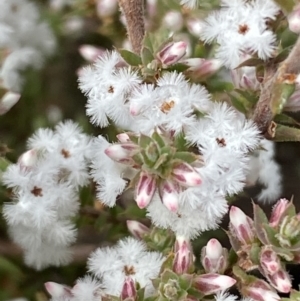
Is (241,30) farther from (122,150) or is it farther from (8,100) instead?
(8,100)

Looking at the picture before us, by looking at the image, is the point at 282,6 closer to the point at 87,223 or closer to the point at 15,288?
the point at 87,223

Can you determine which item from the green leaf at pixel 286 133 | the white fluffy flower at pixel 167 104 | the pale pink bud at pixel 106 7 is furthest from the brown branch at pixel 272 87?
the pale pink bud at pixel 106 7

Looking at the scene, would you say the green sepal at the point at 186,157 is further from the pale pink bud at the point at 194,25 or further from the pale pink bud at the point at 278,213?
the pale pink bud at the point at 194,25

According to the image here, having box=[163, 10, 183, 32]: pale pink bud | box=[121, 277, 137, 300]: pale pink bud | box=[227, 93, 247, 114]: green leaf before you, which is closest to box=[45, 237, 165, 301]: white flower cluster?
box=[121, 277, 137, 300]: pale pink bud

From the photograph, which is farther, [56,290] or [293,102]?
[56,290]

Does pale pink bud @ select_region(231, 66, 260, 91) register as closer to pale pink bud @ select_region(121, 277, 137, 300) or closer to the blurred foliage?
the blurred foliage

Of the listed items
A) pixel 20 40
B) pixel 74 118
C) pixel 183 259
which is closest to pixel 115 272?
pixel 183 259
